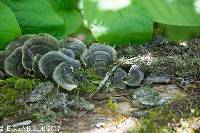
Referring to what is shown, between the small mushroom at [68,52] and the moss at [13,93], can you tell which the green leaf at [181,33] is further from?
the moss at [13,93]

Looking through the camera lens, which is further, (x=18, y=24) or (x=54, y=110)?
(x=18, y=24)

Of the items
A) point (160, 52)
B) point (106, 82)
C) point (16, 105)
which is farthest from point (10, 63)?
point (160, 52)

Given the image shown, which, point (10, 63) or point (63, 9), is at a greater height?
point (63, 9)

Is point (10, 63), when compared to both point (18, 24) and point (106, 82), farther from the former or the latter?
point (106, 82)

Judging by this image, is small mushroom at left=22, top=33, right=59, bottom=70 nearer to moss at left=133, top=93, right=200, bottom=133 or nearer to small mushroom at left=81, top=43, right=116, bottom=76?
small mushroom at left=81, top=43, right=116, bottom=76

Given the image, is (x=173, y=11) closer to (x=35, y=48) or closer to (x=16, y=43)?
(x=35, y=48)

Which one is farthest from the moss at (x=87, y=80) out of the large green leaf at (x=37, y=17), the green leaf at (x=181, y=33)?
the green leaf at (x=181, y=33)

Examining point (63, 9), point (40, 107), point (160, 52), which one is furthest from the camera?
point (63, 9)
